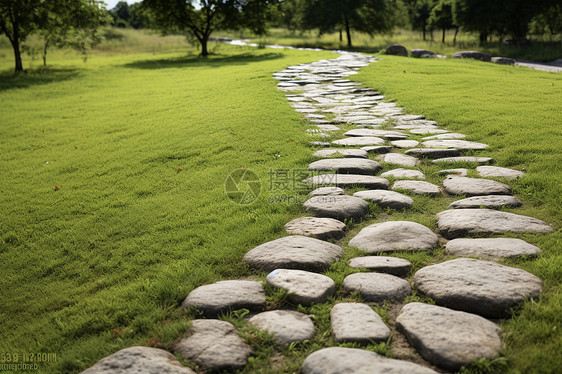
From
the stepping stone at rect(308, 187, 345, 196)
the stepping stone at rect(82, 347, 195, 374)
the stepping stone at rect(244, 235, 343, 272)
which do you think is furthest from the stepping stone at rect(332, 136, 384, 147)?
the stepping stone at rect(82, 347, 195, 374)

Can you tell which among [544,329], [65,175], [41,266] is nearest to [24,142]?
[65,175]

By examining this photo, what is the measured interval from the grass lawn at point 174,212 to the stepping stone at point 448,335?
0.07 meters

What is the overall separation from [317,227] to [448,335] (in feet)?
5.11

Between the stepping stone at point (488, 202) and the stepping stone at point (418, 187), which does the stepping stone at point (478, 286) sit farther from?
the stepping stone at point (418, 187)

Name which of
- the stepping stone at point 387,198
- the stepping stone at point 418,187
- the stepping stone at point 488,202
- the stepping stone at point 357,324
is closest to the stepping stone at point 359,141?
the stepping stone at point 418,187

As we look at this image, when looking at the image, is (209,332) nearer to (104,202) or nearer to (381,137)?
(104,202)

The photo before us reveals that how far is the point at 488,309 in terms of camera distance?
228cm

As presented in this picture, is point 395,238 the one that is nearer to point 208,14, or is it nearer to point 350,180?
point 350,180

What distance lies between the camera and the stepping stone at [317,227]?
11.1 feet

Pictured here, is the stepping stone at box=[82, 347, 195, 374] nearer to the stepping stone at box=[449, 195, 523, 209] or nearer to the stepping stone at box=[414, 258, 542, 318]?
the stepping stone at box=[414, 258, 542, 318]

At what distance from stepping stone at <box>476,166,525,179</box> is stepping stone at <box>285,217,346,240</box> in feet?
6.43

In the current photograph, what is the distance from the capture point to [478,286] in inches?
94.4

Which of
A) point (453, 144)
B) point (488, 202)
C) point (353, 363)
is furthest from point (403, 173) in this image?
point (353, 363)

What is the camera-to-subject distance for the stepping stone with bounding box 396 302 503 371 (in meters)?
1.95
